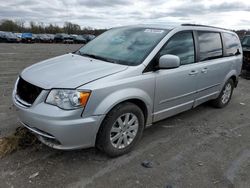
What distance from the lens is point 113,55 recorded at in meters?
3.66

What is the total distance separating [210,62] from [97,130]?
272 cm

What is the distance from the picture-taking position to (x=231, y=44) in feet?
18.0

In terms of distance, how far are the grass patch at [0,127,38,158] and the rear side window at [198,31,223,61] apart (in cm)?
310

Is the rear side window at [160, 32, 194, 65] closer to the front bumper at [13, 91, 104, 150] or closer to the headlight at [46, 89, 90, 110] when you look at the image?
the headlight at [46, 89, 90, 110]

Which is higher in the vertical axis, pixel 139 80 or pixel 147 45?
pixel 147 45

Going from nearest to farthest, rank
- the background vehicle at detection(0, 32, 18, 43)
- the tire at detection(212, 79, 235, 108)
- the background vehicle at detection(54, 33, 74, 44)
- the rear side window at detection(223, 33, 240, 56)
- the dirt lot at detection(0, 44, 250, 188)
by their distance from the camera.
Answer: the dirt lot at detection(0, 44, 250, 188) → the rear side window at detection(223, 33, 240, 56) → the tire at detection(212, 79, 235, 108) → the background vehicle at detection(0, 32, 18, 43) → the background vehicle at detection(54, 33, 74, 44)

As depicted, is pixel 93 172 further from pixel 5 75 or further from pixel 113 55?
pixel 5 75

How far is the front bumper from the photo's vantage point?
2723 millimetres

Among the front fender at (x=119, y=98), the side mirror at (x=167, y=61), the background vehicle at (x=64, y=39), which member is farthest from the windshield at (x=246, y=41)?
the background vehicle at (x=64, y=39)

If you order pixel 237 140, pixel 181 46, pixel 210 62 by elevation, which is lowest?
pixel 237 140

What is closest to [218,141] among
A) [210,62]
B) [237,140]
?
[237,140]

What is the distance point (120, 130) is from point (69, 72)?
0.99 m

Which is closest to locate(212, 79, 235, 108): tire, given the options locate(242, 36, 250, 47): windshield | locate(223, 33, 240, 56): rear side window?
locate(223, 33, 240, 56): rear side window

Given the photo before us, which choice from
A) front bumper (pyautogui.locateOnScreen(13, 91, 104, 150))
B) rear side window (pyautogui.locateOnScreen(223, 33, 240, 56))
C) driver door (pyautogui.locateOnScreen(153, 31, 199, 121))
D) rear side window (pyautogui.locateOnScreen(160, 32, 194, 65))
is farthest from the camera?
rear side window (pyautogui.locateOnScreen(223, 33, 240, 56))
